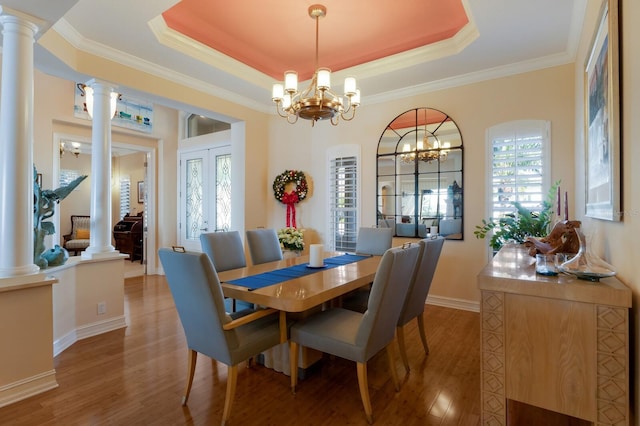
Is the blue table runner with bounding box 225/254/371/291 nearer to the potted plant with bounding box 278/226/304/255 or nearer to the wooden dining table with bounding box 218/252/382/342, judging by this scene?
the wooden dining table with bounding box 218/252/382/342

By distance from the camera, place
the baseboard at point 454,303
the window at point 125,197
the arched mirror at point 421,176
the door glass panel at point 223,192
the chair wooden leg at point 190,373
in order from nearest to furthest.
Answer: the chair wooden leg at point 190,373 → the baseboard at point 454,303 → the arched mirror at point 421,176 → the door glass panel at point 223,192 → the window at point 125,197

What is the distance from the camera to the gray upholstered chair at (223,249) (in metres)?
2.96

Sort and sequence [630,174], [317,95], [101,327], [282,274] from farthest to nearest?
[101,327] → [317,95] → [282,274] → [630,174]

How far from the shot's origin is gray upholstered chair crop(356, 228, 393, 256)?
3.58 metres

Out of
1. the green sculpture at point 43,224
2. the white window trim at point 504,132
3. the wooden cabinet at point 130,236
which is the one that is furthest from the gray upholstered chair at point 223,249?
the wooden cabinet at point 130,236

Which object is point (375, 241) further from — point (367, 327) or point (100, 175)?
point (100, 175)

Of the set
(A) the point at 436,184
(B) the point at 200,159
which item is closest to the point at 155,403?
(A) the point at 436,184

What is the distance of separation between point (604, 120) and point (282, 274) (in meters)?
2.25

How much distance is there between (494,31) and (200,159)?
497 cm

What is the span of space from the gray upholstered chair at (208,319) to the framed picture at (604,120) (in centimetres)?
201

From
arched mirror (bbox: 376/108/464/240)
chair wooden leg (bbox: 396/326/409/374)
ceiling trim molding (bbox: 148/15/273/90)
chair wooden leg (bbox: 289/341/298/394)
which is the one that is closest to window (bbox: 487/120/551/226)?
arched mirror (bbox: 376/108/464/240)

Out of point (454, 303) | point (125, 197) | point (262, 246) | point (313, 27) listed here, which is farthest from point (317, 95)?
point (125, 197)

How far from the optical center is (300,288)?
2109mm

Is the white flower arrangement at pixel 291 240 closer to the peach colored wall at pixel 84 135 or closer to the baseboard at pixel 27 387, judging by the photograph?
the peach colored wall at pixel 84 135
